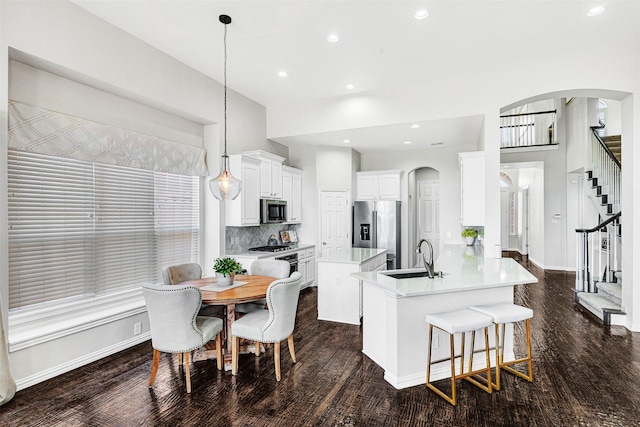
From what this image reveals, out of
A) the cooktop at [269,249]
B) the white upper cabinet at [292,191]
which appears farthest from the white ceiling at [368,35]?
the cooktop at [269,249]

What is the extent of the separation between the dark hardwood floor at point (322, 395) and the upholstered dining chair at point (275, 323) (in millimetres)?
308

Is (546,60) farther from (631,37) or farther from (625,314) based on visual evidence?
(625,314)

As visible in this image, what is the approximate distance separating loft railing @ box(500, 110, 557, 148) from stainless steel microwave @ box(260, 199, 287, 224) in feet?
21.0

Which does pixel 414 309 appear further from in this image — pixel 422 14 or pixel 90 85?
pixel 90 85

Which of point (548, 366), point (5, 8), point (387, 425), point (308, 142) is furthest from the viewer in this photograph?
point (308, 142)

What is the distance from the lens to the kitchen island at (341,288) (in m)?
4.39

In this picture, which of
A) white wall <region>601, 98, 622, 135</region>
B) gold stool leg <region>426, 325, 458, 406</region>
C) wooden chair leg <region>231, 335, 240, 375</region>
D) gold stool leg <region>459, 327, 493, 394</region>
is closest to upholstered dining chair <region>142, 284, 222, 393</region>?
wooden chair leg <region>231, 335, 240, 375</region>

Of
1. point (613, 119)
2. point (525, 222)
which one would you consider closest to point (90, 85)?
point (613, 119)

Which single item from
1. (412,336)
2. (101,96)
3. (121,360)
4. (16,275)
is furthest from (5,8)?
(412,336)

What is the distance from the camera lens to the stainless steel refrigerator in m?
6.85

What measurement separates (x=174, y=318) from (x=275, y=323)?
32.1 inches

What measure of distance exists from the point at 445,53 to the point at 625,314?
3909 mm

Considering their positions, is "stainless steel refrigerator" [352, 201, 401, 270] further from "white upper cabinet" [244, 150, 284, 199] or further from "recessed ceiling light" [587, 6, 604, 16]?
"recessed ceiling light" [587, 6, 604, 16]

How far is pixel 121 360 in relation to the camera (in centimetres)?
338
